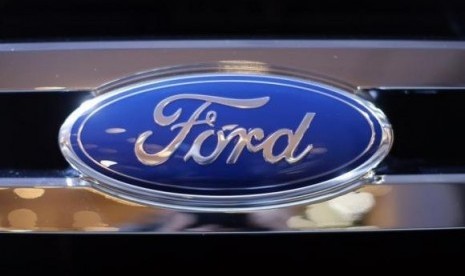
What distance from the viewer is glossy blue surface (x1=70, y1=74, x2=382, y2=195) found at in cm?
156

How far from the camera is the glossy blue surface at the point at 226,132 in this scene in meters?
1.56

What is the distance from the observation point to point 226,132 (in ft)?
5.09

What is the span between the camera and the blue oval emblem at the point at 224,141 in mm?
1557

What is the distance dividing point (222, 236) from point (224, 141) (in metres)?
0.18

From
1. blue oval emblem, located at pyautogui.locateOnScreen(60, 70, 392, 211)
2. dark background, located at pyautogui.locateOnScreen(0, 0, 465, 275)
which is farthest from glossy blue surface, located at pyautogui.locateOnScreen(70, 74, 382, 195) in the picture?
dark background, located at pyautogui.locateOnScreen(0, 0, 465, 275)

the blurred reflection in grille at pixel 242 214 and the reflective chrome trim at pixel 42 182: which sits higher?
the reflective chrome trim at pixel 42 182
